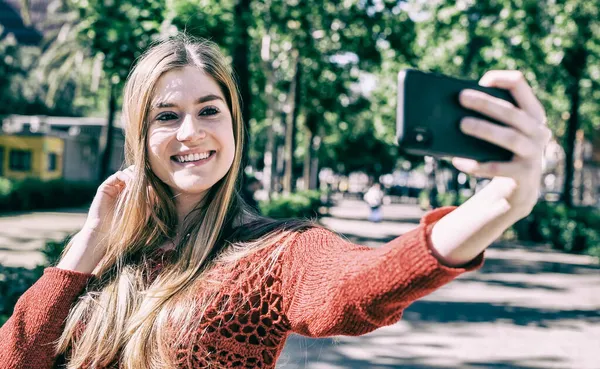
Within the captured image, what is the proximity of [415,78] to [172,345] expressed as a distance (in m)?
1.07

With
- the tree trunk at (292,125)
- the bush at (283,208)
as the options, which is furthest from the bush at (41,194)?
the bush at (283,208)

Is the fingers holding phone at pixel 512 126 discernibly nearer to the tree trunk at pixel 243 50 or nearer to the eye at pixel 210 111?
the eye at pixel 210 111

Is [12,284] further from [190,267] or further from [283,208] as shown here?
[283,208]

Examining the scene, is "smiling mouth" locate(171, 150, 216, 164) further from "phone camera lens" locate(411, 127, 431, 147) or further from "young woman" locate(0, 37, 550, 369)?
"phone camera lens" locate(411, 127, 431, 147)

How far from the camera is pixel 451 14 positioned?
1300 centimetres

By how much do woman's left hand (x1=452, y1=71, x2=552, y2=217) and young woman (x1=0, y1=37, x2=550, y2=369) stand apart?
0.16 m

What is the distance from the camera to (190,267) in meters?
1.86

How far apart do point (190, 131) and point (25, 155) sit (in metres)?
35.2

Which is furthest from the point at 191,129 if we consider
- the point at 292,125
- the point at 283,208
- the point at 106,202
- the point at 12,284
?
the point at 292,125

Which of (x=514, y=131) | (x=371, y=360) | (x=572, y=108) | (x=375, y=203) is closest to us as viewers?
(x=514, y=131)

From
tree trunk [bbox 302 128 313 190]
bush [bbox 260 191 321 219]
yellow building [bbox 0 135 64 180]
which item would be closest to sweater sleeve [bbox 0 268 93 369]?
bush [bbox 260 191 321 219]

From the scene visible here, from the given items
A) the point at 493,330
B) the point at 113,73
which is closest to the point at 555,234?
the point at 493,330

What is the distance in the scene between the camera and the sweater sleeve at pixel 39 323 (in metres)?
1.83

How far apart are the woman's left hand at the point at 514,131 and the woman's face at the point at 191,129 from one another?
3.44ft
